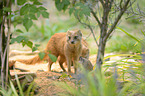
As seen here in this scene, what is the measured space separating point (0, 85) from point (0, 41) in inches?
18.4

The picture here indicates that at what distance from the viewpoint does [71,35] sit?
10.8 feet

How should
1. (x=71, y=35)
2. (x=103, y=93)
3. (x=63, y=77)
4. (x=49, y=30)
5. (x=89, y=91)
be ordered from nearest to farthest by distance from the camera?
(x=103, y=93) → (x=89, y=91) → (x=63, y=77) → (x=71, y=35) → (x=49, y=30)

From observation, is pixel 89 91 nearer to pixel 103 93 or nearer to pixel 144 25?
pixel 103 93

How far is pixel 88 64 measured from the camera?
3080 mm

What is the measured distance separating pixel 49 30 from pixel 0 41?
18.8ft

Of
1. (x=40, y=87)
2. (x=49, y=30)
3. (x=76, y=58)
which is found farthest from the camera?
(x=49, y=30)

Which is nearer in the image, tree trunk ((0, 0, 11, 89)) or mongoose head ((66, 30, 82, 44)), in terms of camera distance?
tree trunk ((0, 0, 11, 89))

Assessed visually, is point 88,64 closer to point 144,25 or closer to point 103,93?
point 144,25

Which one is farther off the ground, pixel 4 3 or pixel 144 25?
pixel 4 3

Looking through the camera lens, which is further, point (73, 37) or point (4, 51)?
point (73, 37)

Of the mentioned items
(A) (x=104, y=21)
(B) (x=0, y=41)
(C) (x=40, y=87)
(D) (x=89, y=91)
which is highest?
(A) (x=104, y=21)

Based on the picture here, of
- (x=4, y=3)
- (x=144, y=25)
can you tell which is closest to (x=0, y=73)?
(x=4, y=3)

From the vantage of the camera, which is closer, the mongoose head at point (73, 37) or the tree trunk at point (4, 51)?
the tree trunk at point (4, 51)

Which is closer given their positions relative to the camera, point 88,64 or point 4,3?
point 4,3
